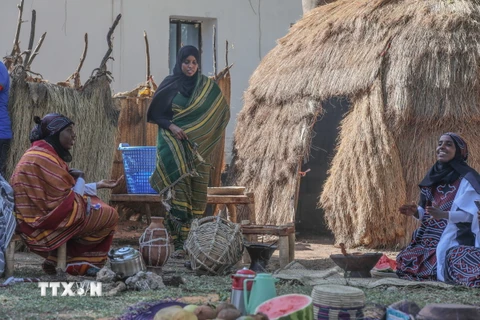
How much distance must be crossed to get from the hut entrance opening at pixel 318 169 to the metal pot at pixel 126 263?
20.8 ft

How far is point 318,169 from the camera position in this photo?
11.9 meters

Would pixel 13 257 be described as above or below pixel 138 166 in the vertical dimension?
below

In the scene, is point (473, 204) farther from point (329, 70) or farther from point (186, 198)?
point (329, 70)

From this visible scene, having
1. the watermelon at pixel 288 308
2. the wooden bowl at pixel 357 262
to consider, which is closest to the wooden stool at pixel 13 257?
the wooden bowl at pixel 357 262

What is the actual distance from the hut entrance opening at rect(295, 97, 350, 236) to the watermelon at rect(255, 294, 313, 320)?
8368 millimetres

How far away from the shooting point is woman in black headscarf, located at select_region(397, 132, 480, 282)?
599 centimetres

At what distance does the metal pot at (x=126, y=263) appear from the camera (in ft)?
18.4

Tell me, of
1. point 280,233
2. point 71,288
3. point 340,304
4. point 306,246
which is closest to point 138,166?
point 306,246

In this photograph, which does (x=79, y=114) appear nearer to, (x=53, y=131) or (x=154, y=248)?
(x=53, y=131)

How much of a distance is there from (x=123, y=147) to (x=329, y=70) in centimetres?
289

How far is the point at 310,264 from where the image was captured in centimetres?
759

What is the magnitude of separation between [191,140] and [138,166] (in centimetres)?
188

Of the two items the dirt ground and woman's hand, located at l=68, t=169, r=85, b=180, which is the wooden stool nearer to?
woman's hand, located at l=68, t=169, r=85, b=180

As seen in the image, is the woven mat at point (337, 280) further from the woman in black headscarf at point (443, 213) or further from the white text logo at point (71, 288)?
the white text logo at point (71, 288)
